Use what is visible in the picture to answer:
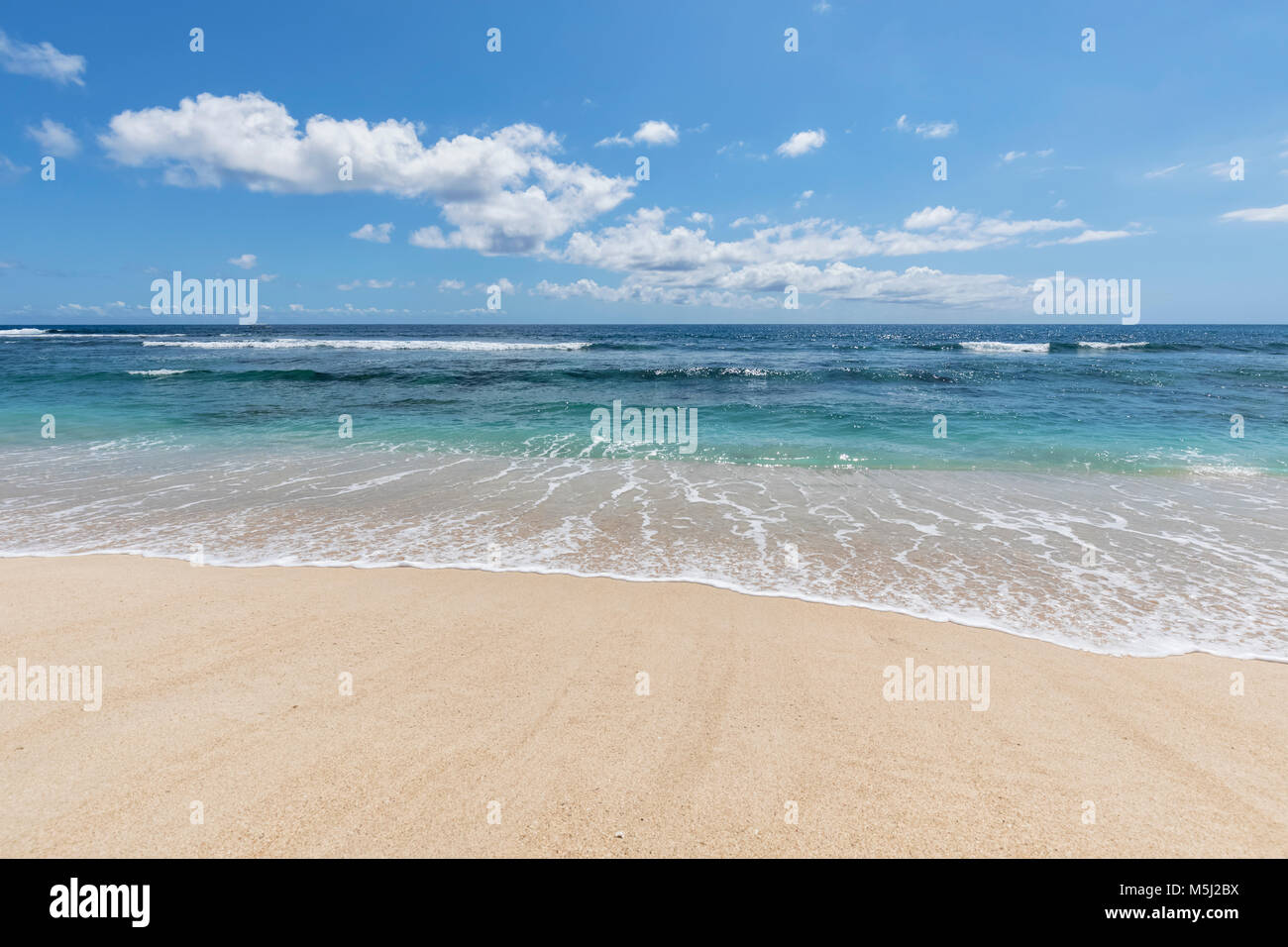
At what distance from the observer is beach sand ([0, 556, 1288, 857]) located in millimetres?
2961

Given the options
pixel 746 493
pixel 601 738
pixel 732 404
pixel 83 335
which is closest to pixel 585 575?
pixel 601 738

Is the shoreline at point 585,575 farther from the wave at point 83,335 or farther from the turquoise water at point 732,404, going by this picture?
the wave at point 83,335

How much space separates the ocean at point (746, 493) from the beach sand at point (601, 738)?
3.71 feet

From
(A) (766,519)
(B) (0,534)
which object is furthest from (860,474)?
(B) (0,534)

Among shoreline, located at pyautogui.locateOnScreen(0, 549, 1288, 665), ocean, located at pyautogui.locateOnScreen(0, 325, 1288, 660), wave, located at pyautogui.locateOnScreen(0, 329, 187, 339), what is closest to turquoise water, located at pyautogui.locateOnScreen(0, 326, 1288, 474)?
ocean, located at pyautogui.locateOnScreen(0, 325, 1288, 660)

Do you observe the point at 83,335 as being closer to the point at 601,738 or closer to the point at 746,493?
the point at 746,493

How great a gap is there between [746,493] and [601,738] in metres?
7.06

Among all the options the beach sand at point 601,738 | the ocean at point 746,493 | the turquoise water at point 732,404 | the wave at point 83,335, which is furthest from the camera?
the wave at point 83,335

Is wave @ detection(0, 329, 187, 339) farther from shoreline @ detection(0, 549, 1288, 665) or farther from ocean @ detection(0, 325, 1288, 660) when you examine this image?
shoreline @ detection(0, 549, 1288, 665)

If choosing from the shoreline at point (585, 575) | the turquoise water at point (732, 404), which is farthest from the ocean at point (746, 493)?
the turquoise water at point (732, 404)

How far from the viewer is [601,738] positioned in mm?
3672

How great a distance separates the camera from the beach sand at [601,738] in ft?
9.71
